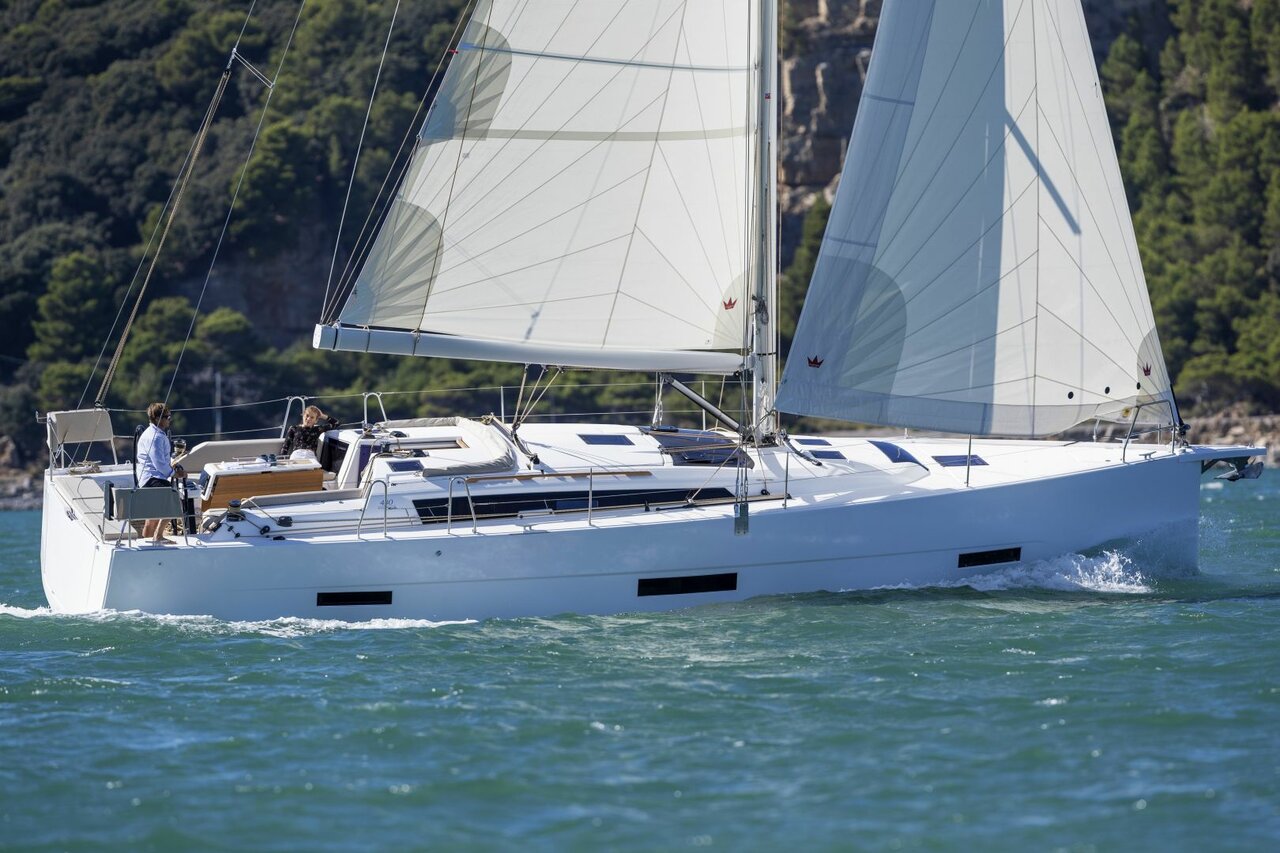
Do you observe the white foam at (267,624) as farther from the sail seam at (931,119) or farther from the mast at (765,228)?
the sail seam at (931,119)

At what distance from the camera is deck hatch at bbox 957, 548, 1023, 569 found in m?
12.3

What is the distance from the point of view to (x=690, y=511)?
39.1 ft

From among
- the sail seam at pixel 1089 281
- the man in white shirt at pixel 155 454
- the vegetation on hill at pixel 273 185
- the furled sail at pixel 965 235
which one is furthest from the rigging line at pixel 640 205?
the vegetation on hill at pixel 273 185

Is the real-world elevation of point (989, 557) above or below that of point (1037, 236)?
below

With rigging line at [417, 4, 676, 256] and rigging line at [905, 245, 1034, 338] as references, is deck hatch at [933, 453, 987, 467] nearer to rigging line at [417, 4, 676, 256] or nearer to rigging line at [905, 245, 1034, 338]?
rigging line at [905, 245, 1034, 338]

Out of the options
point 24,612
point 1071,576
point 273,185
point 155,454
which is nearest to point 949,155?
point 1071,576

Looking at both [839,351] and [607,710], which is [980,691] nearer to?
[607,710]

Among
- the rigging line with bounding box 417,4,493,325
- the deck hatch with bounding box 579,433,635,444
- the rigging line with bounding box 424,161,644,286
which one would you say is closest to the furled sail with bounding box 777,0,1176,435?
the deck hatch with bounding box 579,433,635,444

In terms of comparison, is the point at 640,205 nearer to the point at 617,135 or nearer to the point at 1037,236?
the point at 617,135

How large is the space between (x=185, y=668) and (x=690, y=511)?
3851 mm

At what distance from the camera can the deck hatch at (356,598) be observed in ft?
36.9

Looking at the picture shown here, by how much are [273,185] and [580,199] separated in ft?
133

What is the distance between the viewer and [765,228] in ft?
41.4

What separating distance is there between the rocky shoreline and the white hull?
1238 inches
